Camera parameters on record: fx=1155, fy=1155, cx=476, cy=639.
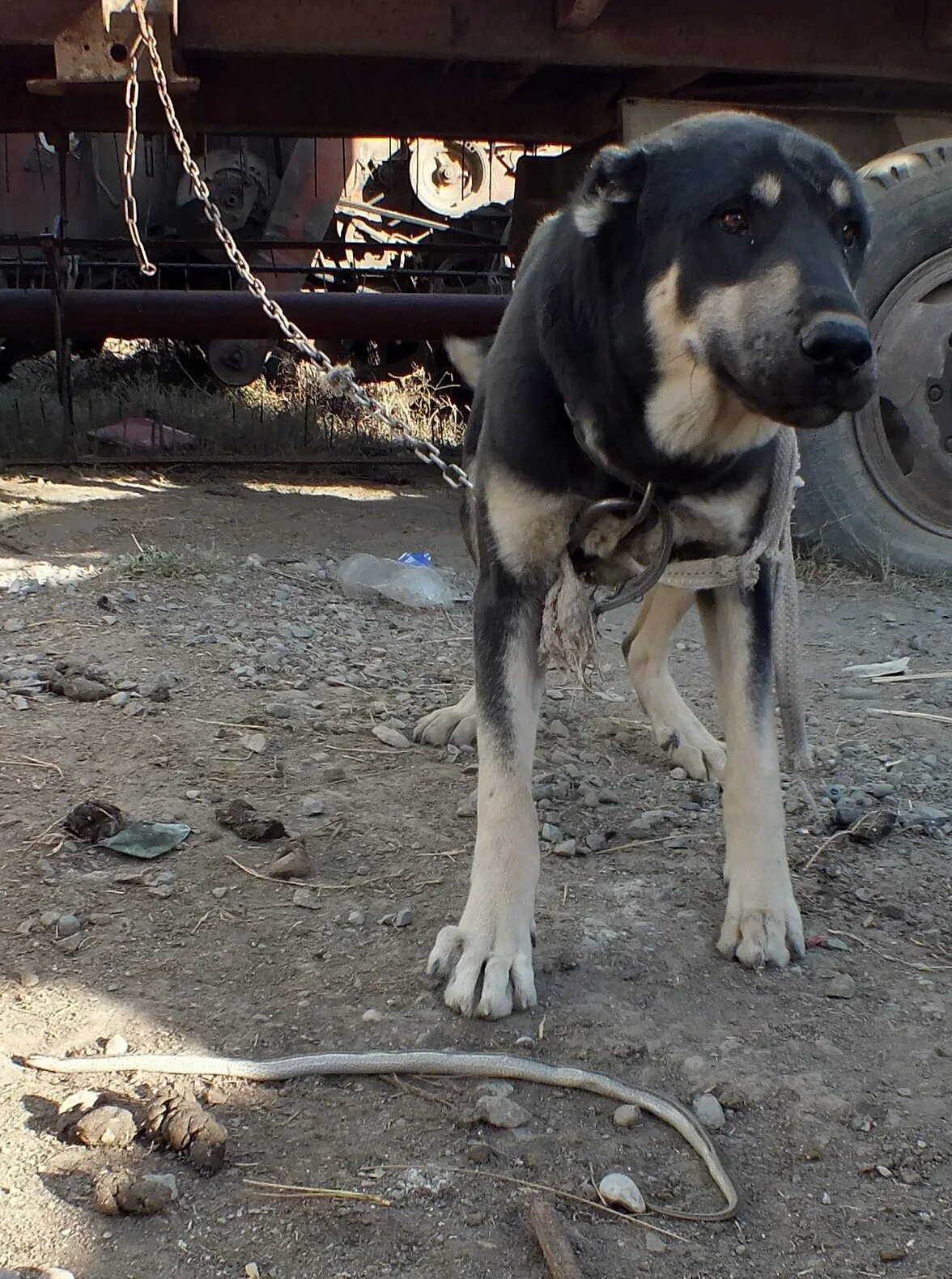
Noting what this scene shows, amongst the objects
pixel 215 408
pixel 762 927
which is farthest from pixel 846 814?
pixel 215 408

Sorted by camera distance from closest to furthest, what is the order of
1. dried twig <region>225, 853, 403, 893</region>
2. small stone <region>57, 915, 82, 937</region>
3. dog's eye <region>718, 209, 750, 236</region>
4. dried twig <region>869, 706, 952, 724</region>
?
dog's eye <region>718, 209, 750, 236</region>
small stone <region>57, 915, 82, 937</region>
dried twig <region>225, 853, 403, 893</region>
dried twig <region>869, 706, 952, 724</region>

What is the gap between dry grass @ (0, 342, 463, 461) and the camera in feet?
24.4

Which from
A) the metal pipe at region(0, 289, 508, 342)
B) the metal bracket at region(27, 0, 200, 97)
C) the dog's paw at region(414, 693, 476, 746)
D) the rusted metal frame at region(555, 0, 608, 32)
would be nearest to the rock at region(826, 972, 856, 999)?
the dog's paw at region(414, 693, 476, 746)

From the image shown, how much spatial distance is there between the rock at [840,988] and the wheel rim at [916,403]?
3.24 meters

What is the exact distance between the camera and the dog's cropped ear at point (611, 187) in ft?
6.56

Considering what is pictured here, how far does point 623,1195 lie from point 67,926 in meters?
1.17

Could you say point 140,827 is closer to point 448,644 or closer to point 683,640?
point 448,644

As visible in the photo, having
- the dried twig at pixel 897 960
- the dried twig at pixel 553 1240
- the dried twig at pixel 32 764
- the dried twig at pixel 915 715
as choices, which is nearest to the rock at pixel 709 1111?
the dried twig at pixel 553 1240

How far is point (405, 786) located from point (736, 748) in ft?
3.05

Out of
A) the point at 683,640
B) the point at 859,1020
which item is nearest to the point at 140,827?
the point at 859,1020

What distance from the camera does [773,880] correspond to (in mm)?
2215

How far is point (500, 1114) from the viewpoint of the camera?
65.7 inches

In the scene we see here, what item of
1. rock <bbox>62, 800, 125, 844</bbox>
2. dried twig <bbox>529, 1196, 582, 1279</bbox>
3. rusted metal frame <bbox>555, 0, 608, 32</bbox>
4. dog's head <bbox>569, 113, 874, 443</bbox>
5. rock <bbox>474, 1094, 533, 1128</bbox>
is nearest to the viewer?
dried twig <bbox>529, 1196, 582, 1279</bbox>

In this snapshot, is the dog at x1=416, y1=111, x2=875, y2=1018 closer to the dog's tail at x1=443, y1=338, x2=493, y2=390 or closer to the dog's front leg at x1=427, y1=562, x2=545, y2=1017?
the dog's front leg at x1=427, y1=562, x2=545, y2=1017
